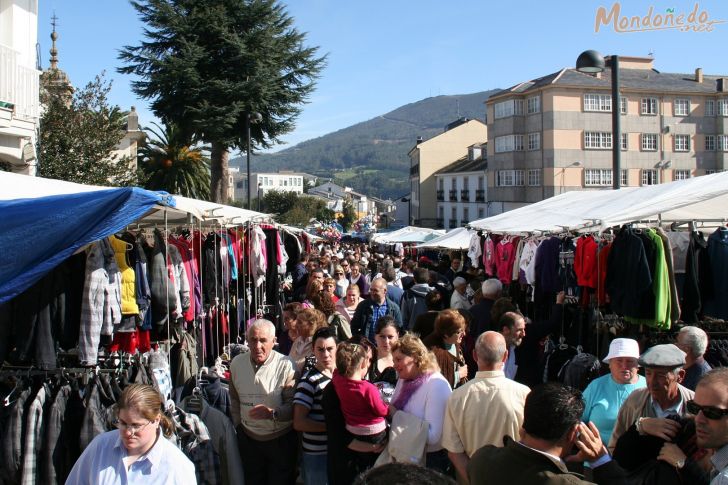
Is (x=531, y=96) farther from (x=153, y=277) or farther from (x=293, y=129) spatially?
(x=153, y=277)

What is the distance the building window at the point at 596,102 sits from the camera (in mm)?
49969

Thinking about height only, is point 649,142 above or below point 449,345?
above

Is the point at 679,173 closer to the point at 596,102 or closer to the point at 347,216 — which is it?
the point at 596,102

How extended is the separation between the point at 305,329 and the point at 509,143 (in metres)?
48.3

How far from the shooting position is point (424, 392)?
4918mm

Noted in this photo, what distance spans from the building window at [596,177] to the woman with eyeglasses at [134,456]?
49.7m

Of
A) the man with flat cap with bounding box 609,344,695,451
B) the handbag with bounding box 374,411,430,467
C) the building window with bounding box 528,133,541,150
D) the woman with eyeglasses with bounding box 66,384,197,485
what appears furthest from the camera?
the building window with bounding box 528,133,541,150

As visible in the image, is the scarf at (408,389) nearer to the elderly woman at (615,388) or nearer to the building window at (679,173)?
the elderly woman at (615,388)

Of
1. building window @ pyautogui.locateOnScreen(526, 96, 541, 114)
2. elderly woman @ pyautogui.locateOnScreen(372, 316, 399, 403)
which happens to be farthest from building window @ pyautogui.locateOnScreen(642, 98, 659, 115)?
elderly woman @ pyautogui.locateOnScreen(372, 316, 399, 403)

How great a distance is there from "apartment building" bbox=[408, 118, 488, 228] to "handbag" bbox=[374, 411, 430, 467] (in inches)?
2700

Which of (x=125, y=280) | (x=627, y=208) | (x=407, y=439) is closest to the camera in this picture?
(x=407, y=439)

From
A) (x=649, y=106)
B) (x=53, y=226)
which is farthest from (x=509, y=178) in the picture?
(x=53, y=226)

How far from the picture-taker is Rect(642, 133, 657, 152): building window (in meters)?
51.5

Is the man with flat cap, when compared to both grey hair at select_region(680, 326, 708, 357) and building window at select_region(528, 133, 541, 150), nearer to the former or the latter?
grey hair at select_region(680, 326, 708, 357)
